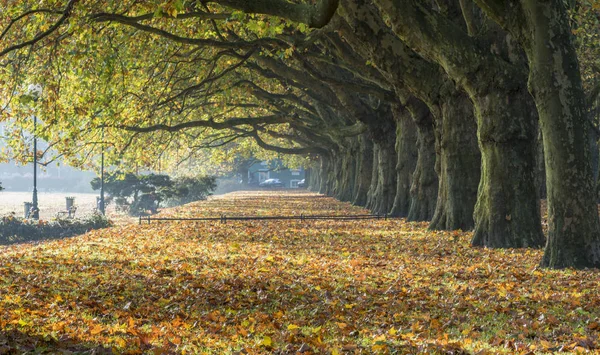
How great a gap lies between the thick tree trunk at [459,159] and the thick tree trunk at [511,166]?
120 inches

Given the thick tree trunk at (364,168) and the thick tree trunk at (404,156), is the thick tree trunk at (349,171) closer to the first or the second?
the thick tree trunk at (364,168)

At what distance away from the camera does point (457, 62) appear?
14891 millimetres

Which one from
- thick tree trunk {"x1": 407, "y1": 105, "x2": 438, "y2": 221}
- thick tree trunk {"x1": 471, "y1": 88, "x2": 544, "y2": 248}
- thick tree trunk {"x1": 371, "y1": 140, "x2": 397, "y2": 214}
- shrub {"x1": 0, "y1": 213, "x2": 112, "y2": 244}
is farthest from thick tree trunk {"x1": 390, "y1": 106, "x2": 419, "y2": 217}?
shrub {"x1": 0, "y1": 213, "x2": 112, "y2": 244}

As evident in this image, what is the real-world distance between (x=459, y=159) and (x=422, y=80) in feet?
8.06

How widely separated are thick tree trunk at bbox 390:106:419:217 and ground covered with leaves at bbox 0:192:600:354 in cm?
1037

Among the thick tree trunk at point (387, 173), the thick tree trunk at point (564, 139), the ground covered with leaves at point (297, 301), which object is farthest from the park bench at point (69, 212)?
the thick tree trunk at point (564, 139)

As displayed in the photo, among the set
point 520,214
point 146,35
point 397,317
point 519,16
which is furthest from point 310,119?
point 397,317

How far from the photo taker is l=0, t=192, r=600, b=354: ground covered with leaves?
6.93 m

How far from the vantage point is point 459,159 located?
19281 millimetres

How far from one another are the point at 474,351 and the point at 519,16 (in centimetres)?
770

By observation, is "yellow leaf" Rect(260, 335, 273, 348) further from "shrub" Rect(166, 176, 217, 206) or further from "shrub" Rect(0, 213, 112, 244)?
"shrub" Rect(166, 176, 217, 206)

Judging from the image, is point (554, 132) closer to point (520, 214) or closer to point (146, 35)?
point (520, 214)

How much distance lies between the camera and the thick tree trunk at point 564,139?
12.1m

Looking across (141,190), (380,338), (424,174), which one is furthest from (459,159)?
(141,190)
